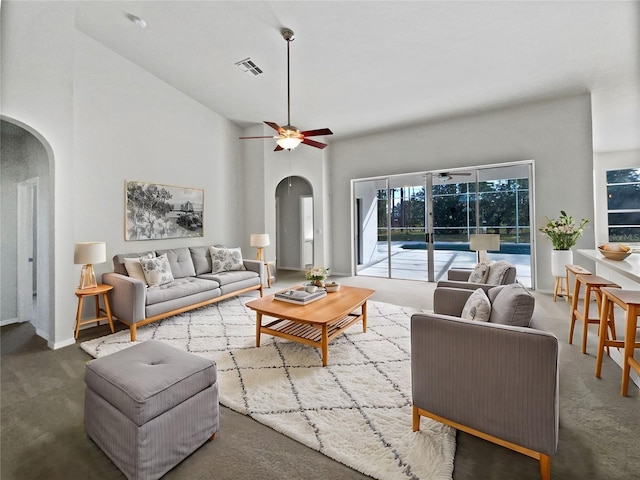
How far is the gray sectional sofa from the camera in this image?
3471mm

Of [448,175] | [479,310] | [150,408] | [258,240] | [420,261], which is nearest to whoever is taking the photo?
[150,408]

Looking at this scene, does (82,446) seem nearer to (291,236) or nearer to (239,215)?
(239,215)

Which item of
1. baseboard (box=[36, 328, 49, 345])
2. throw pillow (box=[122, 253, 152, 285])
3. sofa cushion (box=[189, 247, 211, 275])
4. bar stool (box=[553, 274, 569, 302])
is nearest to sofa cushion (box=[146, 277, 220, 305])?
throw pillow (box=[122, 253, 152, 285])

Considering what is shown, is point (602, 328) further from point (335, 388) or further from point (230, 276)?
point (230, 276)

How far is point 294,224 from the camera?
28.2ft

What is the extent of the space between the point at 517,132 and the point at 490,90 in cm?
113

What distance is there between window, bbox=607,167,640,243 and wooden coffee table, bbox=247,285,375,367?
875 centimetres

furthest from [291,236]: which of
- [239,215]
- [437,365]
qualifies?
[437,365]

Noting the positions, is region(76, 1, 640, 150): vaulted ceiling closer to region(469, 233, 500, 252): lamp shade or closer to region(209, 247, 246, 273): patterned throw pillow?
region(469, 233, 500, 252): lamp shade

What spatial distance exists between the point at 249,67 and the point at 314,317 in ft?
12.9

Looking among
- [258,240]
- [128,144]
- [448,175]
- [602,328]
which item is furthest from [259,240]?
[602,328]

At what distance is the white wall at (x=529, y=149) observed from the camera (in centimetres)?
498

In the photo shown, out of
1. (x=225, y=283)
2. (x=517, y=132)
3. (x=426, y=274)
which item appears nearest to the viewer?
(x=225, y=283)

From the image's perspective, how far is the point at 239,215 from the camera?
646 cm
